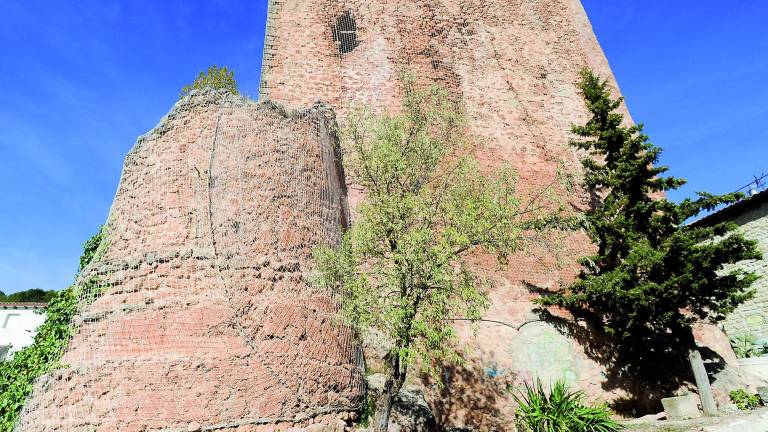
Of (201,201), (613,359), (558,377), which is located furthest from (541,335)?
(201,201)

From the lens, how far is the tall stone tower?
33.3ft

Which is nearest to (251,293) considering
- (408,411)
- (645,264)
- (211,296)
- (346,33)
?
(211,296)

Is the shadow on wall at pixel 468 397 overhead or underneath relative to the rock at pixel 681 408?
overhead

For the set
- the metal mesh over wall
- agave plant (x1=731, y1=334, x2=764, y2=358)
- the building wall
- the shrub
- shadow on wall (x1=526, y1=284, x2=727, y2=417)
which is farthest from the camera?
the building wall

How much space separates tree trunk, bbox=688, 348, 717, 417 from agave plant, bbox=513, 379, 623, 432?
1.95 m

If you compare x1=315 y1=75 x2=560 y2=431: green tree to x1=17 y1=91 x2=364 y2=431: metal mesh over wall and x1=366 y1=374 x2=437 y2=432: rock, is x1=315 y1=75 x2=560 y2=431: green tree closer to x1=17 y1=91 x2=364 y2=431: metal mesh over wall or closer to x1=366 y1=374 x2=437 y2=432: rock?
x1=366 y1=374 x2=437 y2=432: rock

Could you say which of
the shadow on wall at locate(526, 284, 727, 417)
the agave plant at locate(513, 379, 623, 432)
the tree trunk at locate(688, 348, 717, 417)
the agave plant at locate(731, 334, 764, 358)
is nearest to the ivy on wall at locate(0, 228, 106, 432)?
the agave plant at locate(513, 379, 623, 432)

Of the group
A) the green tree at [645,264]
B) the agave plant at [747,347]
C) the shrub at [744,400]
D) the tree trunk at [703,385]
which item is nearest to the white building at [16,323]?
the green tree at [645,264]

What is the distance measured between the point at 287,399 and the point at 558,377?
252 inches

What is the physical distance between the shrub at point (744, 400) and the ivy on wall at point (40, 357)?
1194cm

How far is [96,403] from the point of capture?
5945 millimetres

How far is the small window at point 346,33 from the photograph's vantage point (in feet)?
45.1

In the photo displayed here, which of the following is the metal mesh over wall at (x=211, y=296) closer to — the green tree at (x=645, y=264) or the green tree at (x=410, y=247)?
the green tree at (x=410, y=247)

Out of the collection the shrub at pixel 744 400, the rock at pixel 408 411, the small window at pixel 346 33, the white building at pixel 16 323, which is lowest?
the shrub at pixel 744 400
